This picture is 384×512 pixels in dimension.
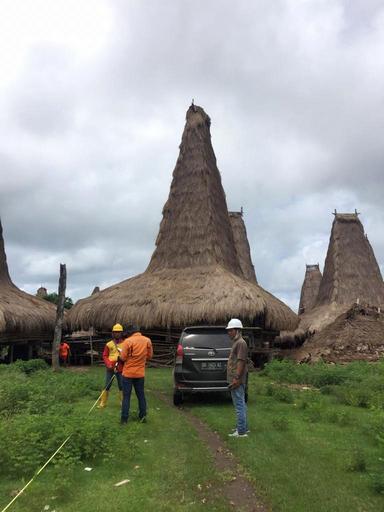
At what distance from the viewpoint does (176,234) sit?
26172 mm

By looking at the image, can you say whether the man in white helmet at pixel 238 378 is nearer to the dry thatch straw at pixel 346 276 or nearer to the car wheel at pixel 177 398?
the car wheel at pixel 177 398

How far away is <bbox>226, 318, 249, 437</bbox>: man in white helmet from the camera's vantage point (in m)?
7.70

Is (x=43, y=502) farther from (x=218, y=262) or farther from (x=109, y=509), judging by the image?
(x=218, y=262)

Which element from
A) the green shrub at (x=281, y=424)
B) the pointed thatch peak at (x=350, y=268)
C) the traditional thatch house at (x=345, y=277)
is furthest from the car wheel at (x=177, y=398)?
the pointed thatch peak at (x=350, y=268)

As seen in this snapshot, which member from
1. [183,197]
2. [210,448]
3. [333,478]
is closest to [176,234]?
[183,197]

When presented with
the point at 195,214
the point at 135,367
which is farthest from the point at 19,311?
the point at 135,367

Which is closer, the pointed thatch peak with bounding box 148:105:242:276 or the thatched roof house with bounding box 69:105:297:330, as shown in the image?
the thatched roof house with bounding box 69:105:297:330

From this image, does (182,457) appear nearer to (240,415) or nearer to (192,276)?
(240,415)

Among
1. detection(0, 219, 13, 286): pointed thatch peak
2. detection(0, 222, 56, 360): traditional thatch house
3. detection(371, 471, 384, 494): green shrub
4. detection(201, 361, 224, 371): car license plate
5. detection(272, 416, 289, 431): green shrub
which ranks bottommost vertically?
detection(371, 471, 384, 494): green shrub

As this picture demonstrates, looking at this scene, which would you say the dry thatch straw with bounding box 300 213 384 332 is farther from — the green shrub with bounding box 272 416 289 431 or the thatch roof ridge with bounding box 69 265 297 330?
the green shrub with bounding box 272 416 289 431

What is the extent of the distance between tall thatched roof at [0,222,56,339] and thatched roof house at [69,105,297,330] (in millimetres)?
1674

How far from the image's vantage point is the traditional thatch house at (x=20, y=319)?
21.4 metres

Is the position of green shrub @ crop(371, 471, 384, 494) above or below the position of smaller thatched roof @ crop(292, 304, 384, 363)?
below

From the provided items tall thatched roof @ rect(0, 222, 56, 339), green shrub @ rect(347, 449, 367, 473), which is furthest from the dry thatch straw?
green shrub @ rect(347, 449, 367, 473)
